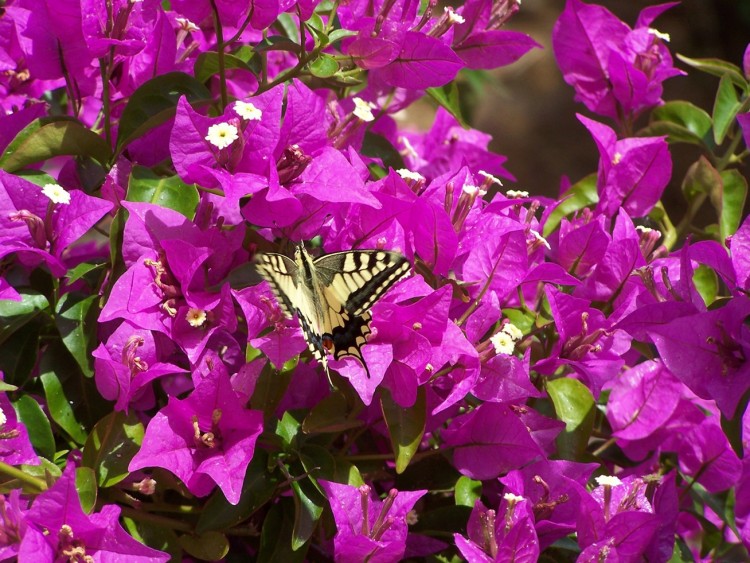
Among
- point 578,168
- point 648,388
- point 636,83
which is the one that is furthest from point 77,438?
point 578,168

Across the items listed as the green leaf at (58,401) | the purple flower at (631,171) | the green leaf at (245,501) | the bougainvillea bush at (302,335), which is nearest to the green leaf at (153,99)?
the bougainvillea bush at (302,335)

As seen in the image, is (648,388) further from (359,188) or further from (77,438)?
(77,438)

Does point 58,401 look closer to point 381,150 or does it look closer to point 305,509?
point 305,509

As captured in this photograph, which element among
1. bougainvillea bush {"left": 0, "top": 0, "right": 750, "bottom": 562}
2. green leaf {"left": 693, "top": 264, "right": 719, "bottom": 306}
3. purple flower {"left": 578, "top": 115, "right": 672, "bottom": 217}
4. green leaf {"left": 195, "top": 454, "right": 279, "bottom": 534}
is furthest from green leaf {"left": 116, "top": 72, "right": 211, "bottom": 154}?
green leaf {"left": 693, "top": 264, "right": 719, "bottom": 306}

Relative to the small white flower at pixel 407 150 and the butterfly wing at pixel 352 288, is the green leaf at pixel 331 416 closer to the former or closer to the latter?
the butterfly wing at pixel 352 288

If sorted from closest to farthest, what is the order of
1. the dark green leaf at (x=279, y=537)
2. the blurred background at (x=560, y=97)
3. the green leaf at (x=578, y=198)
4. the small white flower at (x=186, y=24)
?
the dark green leaf at (x=279, y=537)
the small white flower at (x=186, y=24)
the green leaf at (x=578, y=198)
the blurred background at (x=560, y=97)

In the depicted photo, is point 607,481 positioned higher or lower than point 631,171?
lower

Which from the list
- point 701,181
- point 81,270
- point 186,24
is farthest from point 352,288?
point 701,181
